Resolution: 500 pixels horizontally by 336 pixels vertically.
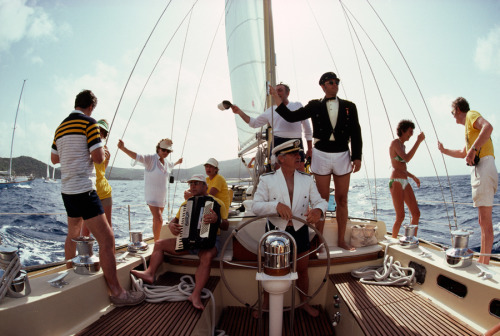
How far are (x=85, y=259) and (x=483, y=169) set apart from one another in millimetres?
3432

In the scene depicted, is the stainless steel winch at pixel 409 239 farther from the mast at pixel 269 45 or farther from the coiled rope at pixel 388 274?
the mast at pixel 269 45

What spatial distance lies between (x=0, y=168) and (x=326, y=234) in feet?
235

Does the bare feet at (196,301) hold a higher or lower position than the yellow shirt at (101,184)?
lower

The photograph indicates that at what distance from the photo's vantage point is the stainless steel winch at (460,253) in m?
1.90

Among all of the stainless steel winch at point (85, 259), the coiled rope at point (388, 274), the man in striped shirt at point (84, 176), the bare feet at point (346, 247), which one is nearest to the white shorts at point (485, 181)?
the coiled rope at point (388, 274)

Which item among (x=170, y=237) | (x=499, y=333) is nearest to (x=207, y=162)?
(x=170, y=237)

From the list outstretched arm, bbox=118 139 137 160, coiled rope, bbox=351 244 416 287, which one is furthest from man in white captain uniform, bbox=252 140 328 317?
outstretched arm, bbox=118 139 137 160

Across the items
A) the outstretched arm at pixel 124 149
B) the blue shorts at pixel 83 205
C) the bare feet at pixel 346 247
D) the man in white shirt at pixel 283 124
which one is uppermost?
the man in white shirt at pixel 283 124

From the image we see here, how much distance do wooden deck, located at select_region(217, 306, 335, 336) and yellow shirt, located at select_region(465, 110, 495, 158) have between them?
2072 mm

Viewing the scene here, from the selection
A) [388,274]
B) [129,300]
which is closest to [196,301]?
[129,300]

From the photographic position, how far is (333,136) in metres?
2.60

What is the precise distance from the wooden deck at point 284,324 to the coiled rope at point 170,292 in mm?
186

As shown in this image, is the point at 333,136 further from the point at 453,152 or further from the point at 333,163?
the point at 453,152

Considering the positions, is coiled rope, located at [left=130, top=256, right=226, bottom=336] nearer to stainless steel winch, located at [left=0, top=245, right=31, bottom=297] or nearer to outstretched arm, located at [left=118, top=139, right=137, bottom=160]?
stainless steel winch, located at [left=0, top=245, right=31, bottom=297]
